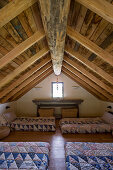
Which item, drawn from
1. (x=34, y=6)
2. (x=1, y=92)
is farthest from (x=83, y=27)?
(x=1, y=92)

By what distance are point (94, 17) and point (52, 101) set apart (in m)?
4.59

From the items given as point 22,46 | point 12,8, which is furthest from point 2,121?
point 12,8

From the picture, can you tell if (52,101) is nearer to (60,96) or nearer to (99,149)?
(60,96)

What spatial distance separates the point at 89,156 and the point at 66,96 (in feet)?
12.3

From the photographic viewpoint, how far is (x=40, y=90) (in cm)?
559

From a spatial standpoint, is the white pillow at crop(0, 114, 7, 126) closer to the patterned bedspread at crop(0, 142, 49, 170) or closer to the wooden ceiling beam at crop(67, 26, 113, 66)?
the patterned bedspread at crop(0, 142, 49, 170)

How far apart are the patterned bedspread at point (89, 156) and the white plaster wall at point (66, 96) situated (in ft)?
11.0

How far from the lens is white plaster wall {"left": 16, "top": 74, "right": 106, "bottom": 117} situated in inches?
218

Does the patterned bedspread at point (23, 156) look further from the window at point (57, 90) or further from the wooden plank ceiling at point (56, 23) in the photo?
the window at point (57, 90)

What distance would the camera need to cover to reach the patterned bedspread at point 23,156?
5.37 feet

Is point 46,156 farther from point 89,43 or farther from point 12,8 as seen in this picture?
point 12,8

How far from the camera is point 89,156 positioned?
1.88 metres

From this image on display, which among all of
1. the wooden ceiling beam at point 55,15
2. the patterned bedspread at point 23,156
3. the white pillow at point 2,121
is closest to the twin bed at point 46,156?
the patterned bedspread at point 23,156

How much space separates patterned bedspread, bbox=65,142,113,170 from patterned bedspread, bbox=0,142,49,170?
1.64 feet
